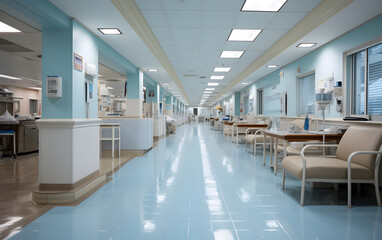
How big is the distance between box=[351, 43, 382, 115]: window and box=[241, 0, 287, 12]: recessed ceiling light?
5.89 ft

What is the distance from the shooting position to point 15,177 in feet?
14.3

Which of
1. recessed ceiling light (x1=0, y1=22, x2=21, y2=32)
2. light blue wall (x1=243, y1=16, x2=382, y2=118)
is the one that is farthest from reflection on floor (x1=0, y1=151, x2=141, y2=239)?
light blue wall (x1=243, y1=16, x2=382, y2=118)

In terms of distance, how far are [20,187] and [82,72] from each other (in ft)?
6.75

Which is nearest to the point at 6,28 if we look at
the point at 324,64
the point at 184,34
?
the point at 184,34

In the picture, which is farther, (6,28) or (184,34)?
(184,34)

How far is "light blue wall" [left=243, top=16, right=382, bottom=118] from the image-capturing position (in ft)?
13.6

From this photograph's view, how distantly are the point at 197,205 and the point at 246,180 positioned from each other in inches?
58.0

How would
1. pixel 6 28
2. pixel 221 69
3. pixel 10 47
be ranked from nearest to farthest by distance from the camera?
pixel 6 28 → pixel 10 47 → pixel 221 69

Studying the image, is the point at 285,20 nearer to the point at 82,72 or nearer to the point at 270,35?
the point at 270,35

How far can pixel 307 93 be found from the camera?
681 cm

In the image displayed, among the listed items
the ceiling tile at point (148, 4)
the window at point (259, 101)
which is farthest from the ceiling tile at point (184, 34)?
the window at point (259, 101)

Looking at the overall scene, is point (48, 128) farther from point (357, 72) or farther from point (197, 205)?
point (357, 72)

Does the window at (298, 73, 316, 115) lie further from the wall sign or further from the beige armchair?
the wall sign

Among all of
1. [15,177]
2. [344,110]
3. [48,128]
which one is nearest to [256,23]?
[344,110]
